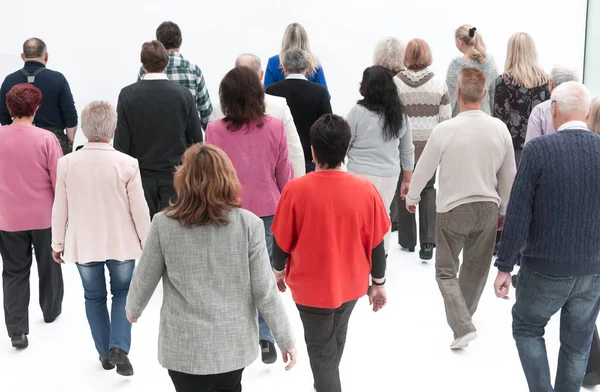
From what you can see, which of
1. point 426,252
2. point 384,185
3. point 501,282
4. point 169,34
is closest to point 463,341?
point 501,282

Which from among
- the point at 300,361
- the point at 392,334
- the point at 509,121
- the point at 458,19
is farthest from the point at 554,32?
the point at 300,361

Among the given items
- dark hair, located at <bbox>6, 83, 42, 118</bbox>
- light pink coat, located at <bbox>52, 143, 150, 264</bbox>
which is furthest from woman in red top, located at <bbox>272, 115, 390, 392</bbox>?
dark hair, located at <bbox>6, 83, 42, 118</bbox>

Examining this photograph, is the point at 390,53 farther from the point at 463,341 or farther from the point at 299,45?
the point at 463,341

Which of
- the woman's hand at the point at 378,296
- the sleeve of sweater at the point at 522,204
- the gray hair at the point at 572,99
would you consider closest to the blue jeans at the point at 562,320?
the sleeve of sweater at the point at 522,204

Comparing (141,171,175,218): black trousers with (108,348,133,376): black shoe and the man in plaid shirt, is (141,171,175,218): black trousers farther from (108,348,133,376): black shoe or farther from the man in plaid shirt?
(108,348,133,376): black shoe

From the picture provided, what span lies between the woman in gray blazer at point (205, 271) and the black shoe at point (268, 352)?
4.28ft

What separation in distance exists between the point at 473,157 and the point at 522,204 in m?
0.93

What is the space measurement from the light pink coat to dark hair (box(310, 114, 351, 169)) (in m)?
1.05

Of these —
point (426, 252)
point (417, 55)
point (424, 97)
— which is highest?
point (417, 55)

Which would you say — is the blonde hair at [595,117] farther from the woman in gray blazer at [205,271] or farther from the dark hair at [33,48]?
the dark hair at [33,48]

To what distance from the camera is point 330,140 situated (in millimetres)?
2918

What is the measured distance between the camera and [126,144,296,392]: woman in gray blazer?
2.43m

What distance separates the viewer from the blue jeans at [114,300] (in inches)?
143

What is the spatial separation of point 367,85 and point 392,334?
1.55 metres
